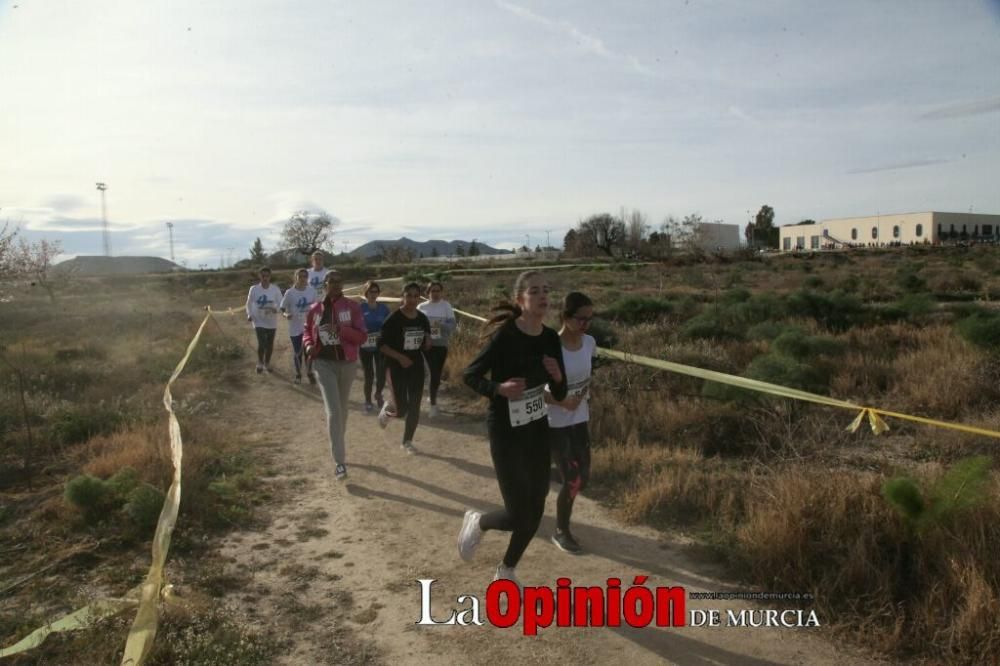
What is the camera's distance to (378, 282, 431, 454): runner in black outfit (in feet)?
23.9

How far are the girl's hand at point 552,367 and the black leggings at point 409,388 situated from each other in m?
3.24

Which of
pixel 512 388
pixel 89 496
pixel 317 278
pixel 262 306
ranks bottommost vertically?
pixel 89 496

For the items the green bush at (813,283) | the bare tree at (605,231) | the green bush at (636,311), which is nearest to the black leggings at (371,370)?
the green bush at (636,311)

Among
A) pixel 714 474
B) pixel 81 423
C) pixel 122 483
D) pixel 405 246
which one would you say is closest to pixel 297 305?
pixel 81 423

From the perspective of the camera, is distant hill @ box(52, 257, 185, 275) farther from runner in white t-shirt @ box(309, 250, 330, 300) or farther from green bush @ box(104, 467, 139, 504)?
green bush @ box(104, 467, 139, 504)

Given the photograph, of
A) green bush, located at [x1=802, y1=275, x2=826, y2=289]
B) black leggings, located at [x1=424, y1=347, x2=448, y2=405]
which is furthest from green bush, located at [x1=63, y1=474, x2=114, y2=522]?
green bush, located at [x1=802, y1=275, x2=826, y2=289]

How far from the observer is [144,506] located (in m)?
5.30

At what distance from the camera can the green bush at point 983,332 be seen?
941 centimetres

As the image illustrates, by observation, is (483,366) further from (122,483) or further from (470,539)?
(122,483)

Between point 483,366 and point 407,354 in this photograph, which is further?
point 407,354

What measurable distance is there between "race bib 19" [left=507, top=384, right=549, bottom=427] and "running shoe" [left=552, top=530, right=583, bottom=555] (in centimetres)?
124

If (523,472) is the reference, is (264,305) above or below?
above

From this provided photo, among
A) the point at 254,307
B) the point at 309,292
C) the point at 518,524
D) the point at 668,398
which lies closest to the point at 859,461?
the point at 668,398

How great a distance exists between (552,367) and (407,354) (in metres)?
3.54
